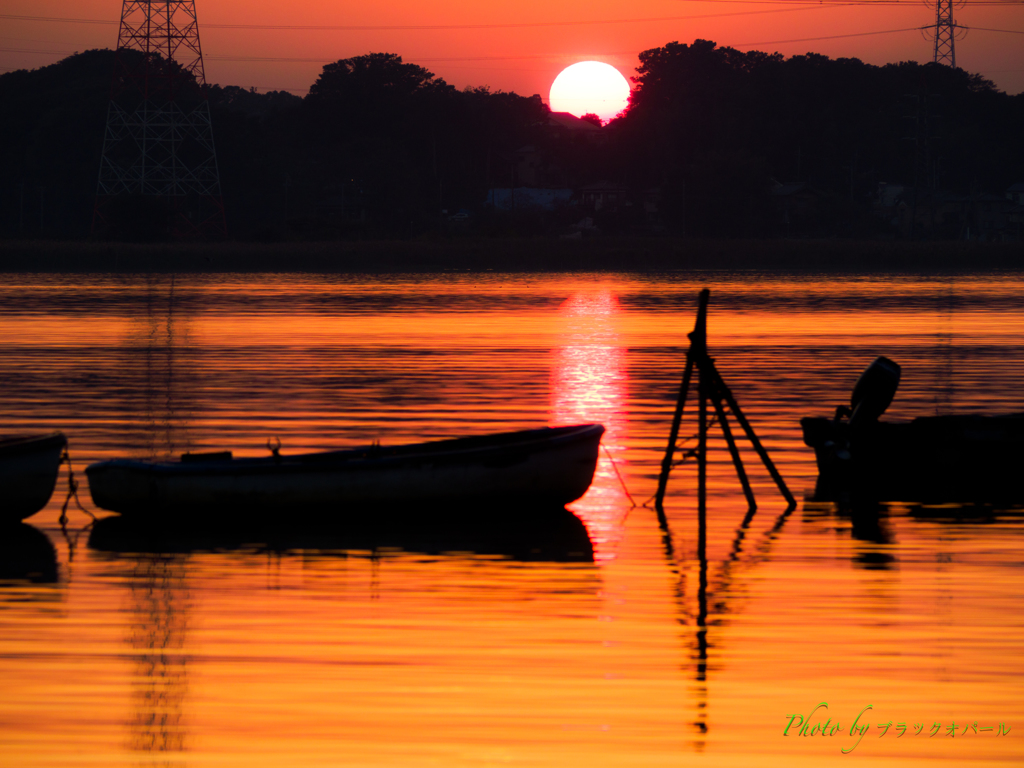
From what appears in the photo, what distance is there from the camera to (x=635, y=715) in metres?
9.48

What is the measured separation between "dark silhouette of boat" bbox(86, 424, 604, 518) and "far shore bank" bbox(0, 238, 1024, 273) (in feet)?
294

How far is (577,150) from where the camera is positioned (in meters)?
154

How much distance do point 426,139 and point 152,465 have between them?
127181mm

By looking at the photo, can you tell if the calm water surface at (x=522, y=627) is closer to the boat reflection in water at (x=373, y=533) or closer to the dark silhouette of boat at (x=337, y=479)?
the boat reflection in water at (x=373, y=533)

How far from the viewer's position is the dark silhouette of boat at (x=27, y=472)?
15273mm

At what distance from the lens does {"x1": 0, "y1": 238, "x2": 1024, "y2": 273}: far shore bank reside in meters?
104

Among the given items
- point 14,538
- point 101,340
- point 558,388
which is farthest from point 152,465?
point 101,340

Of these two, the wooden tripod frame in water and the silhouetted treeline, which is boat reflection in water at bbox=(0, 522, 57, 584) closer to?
the wooden tripod frame in water

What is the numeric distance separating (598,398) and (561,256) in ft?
282

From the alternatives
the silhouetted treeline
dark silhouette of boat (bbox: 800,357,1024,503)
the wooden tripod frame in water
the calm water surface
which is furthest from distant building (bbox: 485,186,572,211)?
the wooden tripod frame in water

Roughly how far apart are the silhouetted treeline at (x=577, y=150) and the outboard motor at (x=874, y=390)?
9895cm

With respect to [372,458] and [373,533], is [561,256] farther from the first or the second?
[373,533]
